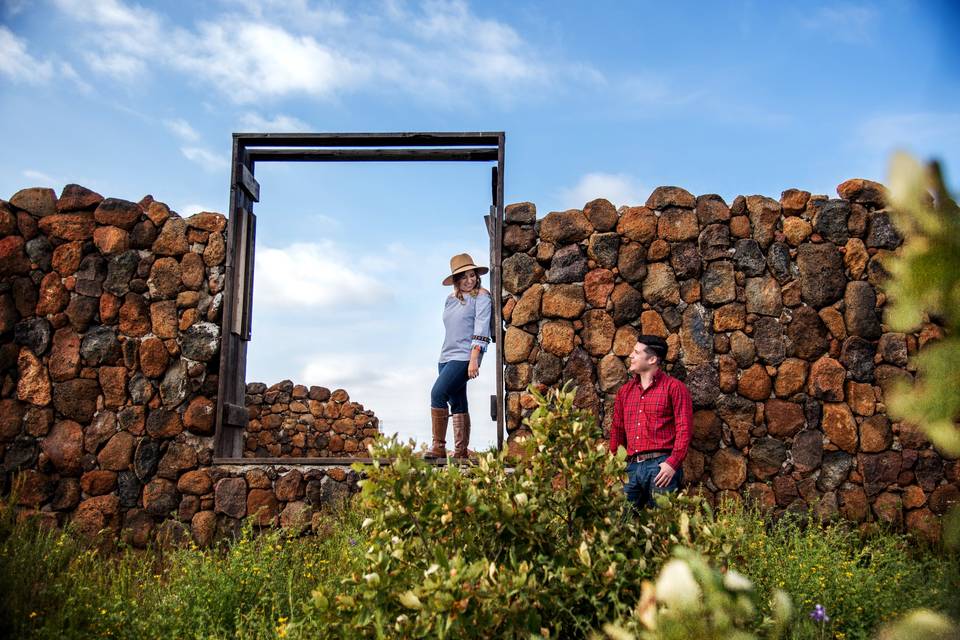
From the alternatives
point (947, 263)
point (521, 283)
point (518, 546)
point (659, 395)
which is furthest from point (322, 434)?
point (947, 263)

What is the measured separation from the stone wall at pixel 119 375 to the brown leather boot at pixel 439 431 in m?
0.75

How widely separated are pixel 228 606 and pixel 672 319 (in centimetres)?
420

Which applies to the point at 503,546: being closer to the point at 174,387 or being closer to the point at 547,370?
the point at 547,370

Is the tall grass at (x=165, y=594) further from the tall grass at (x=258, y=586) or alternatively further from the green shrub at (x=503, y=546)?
the green shrub at (x=503, y=546)

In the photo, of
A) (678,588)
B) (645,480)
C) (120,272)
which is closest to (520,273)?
(645,480)

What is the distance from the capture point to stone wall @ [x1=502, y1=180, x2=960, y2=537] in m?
6.57

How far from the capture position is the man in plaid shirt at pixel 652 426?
544cm

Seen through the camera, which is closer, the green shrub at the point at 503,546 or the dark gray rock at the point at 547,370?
the green shrub at the point at 503,546

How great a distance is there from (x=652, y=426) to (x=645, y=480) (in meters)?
0.38

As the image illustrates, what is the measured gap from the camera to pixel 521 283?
6828mm

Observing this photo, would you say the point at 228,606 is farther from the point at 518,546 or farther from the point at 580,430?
the point at 580,430

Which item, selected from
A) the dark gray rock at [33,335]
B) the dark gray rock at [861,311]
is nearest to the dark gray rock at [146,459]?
the dark gray rock at [33,335]

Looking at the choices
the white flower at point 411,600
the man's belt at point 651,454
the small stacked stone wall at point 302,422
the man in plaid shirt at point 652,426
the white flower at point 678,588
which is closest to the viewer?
the white flower at point 678,588

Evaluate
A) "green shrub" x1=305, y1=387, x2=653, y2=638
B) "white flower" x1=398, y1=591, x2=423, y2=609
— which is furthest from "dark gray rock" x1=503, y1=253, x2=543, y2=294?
"white flower" x1=398, y1=591, x2=423, y2=609
